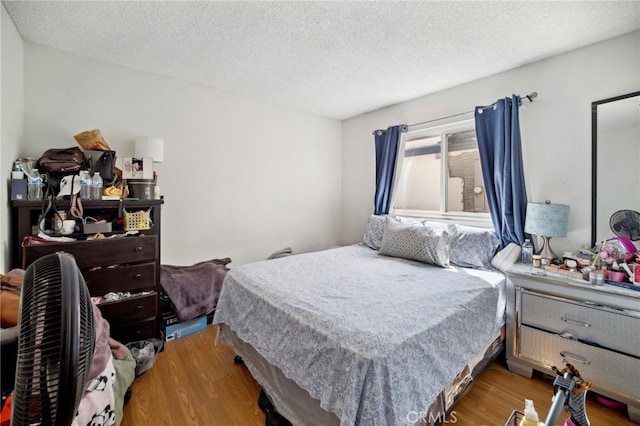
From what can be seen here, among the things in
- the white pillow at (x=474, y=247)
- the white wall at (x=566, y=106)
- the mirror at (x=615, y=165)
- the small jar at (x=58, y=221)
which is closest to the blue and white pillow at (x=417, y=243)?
the white pillow at (x=474, y=247)

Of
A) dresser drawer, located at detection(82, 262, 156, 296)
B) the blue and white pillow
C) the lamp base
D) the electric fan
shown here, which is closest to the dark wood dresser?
dresser drawer, located at detection(82, 262, 156, 296)

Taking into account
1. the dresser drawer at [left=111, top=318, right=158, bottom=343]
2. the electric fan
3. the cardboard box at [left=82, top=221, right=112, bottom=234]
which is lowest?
the dresser drawer at [left=111, top=318, right=158, bottom=343]

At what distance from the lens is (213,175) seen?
3.01 metres

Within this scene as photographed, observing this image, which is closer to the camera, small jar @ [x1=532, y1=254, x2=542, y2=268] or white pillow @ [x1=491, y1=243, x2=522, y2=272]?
small jar @ [x1=532, y1=254, x2=542, y2=268]

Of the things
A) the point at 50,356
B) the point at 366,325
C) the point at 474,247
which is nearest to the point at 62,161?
the point at 50,356

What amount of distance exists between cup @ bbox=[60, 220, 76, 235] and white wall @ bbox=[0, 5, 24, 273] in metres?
0.28

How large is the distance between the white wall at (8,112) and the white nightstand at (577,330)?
345 cm

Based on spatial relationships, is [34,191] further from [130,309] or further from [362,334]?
[362,334]

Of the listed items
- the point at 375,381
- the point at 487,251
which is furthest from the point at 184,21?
the point at 487,251

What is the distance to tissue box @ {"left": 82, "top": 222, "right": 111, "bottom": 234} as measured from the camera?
200cm

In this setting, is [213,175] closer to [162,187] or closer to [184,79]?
[162,187]

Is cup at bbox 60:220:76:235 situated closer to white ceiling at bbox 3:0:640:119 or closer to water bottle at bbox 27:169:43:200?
water bottle at bbox 27:169:43:200

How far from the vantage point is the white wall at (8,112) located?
1.69 metres

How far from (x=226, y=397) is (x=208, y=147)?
2318 millimetres
